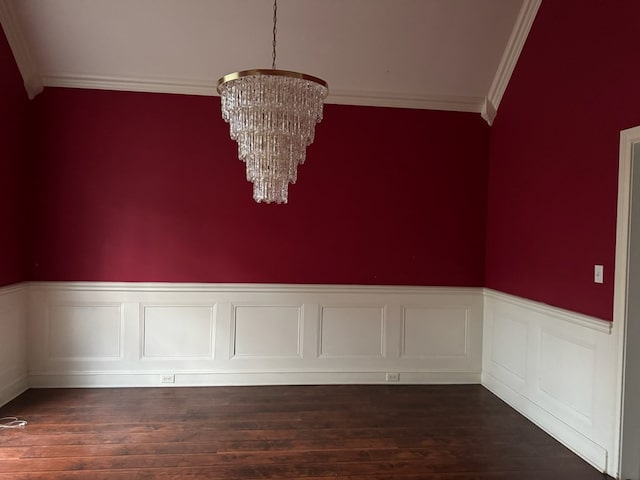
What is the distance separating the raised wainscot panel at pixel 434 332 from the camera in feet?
15.1

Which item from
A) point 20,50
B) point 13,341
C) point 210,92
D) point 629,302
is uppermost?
point 20,50

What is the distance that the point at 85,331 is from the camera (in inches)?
170

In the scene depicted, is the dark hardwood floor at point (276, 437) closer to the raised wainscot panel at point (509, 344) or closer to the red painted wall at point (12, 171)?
the raised wainscot panel at point (509, 344)

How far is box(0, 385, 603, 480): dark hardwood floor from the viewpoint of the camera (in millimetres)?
2914

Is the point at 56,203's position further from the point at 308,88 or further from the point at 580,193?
the point at 580,193

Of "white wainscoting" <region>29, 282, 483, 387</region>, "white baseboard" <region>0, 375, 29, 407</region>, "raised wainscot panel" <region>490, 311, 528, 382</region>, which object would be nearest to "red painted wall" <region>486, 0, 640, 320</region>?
"raised wainscot panel" <region>490, 311, 528, 382</region>

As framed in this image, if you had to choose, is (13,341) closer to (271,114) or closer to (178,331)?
(178,331)

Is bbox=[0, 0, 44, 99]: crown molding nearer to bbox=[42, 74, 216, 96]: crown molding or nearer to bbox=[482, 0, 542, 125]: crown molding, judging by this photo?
bbox=[42, 74, 216, 96]: crown molding

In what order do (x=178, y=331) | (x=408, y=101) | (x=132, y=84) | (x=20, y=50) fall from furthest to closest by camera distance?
(x=408, y=101), (x=178, y=331), (x=132, y=84), (x=20, y=50)

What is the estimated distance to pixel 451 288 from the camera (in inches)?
183

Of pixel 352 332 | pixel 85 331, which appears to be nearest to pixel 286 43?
pixel 352 332

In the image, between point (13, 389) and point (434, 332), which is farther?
point (434, 332)

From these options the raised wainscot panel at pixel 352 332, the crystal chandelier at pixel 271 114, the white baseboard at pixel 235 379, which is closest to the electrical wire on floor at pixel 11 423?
the white baseboard at pixel 235 379

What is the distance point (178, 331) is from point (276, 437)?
1527 millimetres
